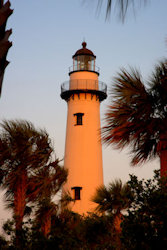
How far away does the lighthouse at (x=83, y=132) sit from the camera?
3125 centimetres

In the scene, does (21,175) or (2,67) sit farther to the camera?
(21,175)

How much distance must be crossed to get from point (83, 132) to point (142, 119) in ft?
67.2

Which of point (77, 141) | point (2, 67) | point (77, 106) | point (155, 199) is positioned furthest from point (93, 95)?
point (2, 67)

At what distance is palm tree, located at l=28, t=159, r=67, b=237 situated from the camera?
61.5 feet

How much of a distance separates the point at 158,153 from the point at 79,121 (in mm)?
21148

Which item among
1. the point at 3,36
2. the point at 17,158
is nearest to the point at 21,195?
the point at 17,158

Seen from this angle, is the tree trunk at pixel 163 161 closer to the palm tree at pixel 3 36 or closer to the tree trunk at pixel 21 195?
the tree trunk at pixel 21 195

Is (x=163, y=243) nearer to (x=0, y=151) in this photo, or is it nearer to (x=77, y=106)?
(x=0, y=151)

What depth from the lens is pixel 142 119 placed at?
12164 millimetres

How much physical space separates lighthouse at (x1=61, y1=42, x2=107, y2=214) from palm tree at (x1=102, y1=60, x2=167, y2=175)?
1820 centimetres

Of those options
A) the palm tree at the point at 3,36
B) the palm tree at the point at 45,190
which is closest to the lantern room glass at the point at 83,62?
the palm tree at the point at 45,190

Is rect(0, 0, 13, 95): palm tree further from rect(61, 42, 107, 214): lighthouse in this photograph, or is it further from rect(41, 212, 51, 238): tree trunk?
rect(61, 42, 107, 214): lighthouse

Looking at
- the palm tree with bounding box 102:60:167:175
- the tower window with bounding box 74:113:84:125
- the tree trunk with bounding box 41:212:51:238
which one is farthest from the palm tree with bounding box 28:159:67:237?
the tower window with bounding box 74:113:84:125

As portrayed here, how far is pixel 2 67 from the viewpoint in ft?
11.0
